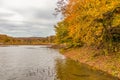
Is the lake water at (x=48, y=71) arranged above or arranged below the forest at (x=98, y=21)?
below

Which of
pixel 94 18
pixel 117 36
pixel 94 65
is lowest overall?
pixel 94 65

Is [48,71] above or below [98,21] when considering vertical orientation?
below

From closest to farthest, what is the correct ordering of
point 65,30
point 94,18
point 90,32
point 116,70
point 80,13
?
point 116,70
point 94,18
point 90,32
point 80,13
point 65,30

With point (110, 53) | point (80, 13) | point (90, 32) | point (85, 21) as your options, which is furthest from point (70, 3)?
point (110, 53)

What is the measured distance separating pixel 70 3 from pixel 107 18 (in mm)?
9871

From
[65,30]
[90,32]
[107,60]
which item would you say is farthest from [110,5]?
[65,30]

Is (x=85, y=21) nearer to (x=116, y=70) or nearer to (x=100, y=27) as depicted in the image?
(x=100, y=27)

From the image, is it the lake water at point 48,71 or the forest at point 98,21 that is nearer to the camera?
the lake water at point 48,71

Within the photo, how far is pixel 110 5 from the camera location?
27.6 metres

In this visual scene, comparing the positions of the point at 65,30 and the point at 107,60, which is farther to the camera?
the point at 65,30

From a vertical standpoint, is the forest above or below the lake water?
above

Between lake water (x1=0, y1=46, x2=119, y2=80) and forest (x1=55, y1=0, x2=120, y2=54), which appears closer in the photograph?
lake water (x1=0, y1=46, x2=119, y2=80)

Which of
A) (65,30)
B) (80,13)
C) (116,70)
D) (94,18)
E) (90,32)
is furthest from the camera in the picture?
(65,30)

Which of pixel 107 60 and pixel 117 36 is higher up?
pixel 117 36
